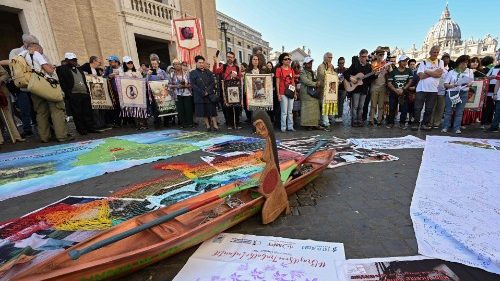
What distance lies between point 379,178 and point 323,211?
1.32 metres

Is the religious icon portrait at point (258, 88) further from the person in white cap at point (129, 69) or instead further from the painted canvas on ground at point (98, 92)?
the painted canvas on ground at point (98, 92)

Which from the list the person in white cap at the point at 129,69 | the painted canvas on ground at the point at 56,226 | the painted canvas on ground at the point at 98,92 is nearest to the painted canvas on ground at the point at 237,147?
the painted canvas on ground at the point at 56,226

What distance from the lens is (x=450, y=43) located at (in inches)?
3329

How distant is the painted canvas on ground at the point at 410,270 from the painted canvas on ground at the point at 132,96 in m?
7.45

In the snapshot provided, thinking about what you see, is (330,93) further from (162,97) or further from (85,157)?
(85,157)

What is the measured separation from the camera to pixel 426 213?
2.49 metres

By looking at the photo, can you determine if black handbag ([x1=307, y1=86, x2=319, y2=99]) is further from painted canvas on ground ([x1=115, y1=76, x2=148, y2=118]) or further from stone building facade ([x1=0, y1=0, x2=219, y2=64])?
stone building facade ([x1=0, y1=0, x2=219, y2=64])

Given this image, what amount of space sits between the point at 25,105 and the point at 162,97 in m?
3.54

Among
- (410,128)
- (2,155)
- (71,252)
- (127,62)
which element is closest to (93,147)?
(2,155)

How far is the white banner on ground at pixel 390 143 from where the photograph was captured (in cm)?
507

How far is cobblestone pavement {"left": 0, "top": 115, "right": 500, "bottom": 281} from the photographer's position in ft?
6.77

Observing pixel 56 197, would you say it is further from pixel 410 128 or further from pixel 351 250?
pixel 410 128

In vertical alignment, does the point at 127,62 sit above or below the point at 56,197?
above

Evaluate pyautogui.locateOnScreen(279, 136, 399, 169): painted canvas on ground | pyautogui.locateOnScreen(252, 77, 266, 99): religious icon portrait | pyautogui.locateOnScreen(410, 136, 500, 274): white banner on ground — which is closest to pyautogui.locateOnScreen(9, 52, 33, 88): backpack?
pyautogui.locateOnScreen(252, 77, 266, 99): religious icon portrait
